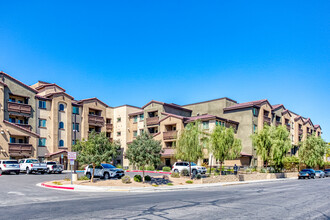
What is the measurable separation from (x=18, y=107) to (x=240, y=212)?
44059mm

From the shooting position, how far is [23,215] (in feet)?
37.3

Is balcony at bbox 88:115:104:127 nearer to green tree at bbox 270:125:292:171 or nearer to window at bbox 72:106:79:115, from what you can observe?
window at bbox 72:106:79:115

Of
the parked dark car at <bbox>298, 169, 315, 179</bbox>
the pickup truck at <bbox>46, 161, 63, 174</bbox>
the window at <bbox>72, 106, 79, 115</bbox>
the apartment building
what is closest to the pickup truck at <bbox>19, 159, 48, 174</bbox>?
the pickup truck at <bbox>46, 161, 63, 174</bbox>

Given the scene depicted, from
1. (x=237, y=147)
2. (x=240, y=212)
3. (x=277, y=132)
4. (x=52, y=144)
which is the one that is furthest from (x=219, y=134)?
(x=52, y=144)

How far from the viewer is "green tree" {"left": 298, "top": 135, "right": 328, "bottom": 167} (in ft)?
186

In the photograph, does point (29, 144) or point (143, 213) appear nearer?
point (143, 213)

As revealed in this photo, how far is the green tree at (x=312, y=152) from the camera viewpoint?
56781 mm

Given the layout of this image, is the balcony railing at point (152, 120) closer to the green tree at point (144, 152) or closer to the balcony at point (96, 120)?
the balcony at point (96, 120)

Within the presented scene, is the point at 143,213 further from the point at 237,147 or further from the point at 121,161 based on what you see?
the point at 121,161

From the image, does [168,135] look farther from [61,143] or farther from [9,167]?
[9,167]

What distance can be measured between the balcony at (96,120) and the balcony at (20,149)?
13.4 meters

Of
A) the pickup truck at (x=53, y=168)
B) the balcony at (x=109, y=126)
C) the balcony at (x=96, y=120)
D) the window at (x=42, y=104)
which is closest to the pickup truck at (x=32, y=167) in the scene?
the pickup truck at (x=53, y=168)

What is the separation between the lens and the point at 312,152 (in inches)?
2245

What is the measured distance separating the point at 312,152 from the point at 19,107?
50.7 meters
